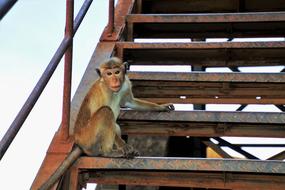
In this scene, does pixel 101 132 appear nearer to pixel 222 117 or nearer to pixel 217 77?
pixel 222 117

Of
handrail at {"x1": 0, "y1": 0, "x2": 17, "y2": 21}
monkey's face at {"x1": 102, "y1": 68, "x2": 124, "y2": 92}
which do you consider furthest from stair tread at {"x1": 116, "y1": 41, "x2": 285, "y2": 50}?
handrail at {"x1": 0, "y1": 0, "x2": 17, "y2": 21}

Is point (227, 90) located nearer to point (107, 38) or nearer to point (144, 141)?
point (107, 38)

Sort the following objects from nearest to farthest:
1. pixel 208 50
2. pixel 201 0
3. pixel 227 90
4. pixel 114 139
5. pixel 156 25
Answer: pixel 114 139 < pixel 227 90 < pixel 208 50 < pixel 156 25 < pixel 201 0

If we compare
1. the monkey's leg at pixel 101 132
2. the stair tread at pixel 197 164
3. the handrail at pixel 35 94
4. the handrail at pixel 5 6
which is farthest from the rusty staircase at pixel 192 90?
the handrail at pixel 5 6

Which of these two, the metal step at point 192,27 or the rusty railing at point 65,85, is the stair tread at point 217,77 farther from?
the metal step at point 192,27

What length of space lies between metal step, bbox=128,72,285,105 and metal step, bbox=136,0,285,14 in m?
1.30

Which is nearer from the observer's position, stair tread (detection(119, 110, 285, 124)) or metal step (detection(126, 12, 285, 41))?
stair tread (detection(119, 110, 285, 124))

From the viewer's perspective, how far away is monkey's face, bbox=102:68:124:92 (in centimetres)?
269

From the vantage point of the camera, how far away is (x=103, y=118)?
2.42 metres

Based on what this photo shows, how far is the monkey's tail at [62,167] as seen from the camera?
2.01 m

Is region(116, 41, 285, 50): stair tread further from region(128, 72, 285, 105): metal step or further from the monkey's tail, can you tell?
the monkey's tail

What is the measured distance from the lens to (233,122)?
2393 millimetres

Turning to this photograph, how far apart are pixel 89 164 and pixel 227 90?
100cm

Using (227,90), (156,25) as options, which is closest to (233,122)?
(227,90)
